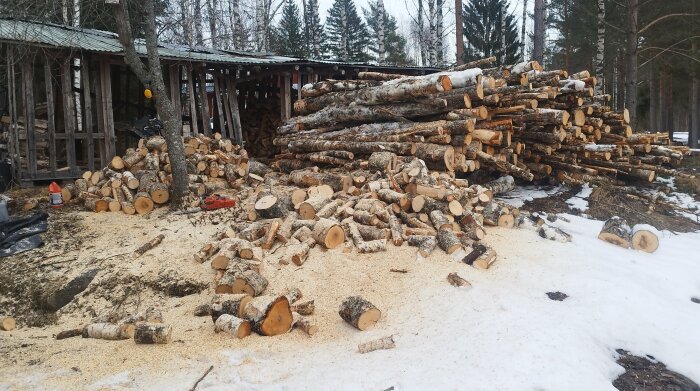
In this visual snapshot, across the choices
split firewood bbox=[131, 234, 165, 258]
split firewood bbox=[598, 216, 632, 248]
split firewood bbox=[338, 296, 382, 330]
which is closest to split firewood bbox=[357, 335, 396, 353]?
split firewood bbox=[338, 296, 382, 330]

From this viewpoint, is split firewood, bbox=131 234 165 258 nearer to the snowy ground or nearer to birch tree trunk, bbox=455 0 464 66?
the snowy ground

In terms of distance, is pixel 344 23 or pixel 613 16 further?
pixel 344 23

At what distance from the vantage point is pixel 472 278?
15.9ft

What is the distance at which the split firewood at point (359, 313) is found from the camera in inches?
159

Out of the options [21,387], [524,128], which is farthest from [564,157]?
[21,387]

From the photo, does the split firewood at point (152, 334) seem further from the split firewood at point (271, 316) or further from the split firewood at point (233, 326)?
the split firewood at point (271, 316)

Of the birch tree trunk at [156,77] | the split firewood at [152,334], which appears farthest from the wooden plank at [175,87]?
the split firewood at [152,334]

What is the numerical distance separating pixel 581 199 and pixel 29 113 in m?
11.5

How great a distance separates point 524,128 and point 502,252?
4.23m

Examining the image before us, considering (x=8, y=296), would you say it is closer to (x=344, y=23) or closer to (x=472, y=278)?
(x=472, y=278)

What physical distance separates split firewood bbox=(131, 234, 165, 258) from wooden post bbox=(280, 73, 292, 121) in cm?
743

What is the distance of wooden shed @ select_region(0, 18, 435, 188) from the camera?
31.1ft

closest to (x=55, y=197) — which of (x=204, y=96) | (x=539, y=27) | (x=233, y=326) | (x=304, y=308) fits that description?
(x=204, y=96)

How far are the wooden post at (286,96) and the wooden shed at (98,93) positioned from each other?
3 centimetres
